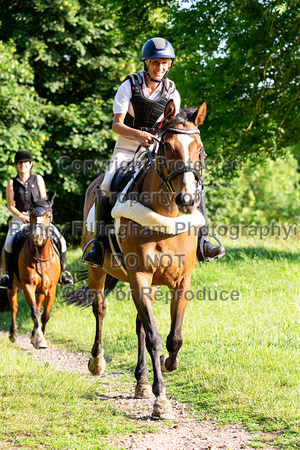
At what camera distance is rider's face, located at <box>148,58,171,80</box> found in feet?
18.6

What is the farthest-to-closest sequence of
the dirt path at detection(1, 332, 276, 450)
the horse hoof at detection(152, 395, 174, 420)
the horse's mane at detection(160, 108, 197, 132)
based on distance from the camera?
the horse hoof at detection(152, 395, 174, 420) → the horse's mane at detection(160, 108, 197, 132) → the dirt path at detection(1, 332, 276, 450)

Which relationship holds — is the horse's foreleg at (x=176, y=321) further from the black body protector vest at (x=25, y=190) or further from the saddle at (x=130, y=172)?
the black body protector vest at (x=25, y=190)

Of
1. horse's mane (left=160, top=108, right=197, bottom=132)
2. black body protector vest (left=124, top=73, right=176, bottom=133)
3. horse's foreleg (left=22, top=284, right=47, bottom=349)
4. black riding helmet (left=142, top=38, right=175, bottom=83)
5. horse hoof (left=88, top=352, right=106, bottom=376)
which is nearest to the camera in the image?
horse's mane (left=160, top=108, right=197, bottom=132)

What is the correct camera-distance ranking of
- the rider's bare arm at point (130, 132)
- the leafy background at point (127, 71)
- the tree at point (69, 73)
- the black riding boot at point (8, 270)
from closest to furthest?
1. the rider's bare arm at point (130, 132)
2. the black riding boot at point (8, 270)
3. the leafy background at point (127, 71)
4. the tree at point (69, 73)

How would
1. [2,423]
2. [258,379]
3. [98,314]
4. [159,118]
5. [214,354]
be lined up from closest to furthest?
[2,423] < [258,379] < [159,118] < [214,354] < [98,314]

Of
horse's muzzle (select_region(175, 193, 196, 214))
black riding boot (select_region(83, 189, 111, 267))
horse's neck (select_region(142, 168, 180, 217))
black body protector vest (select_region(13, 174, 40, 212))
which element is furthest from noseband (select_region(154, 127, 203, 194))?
black body protector vest (select_region(13, 174, 40, 212))

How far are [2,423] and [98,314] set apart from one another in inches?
110

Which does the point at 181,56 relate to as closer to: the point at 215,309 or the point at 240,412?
the point at 215,309

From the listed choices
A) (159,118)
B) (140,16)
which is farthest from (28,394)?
(140,16)

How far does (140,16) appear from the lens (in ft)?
45.8

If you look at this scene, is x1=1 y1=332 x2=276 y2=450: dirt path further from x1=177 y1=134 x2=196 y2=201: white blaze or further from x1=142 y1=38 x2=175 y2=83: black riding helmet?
x1=142 y1=38 x2=175 y2=83: black riding helmet

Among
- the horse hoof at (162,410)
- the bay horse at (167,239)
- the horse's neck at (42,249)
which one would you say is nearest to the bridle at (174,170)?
the bay horse at (167,239)

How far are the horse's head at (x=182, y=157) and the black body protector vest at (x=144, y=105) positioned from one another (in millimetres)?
943

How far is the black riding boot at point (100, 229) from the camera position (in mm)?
6324
